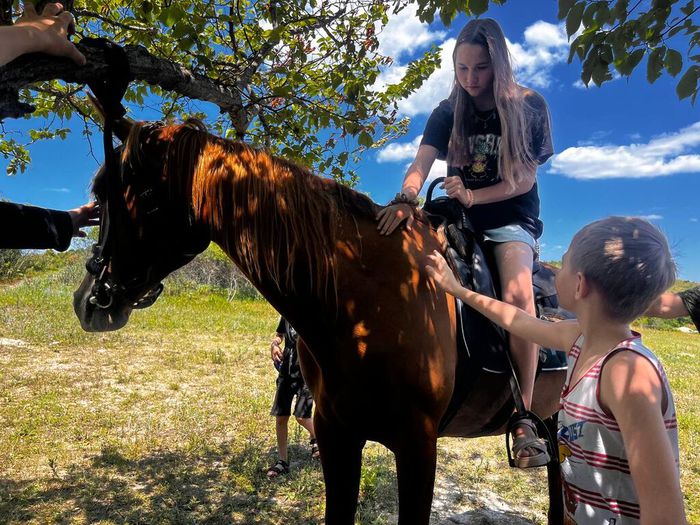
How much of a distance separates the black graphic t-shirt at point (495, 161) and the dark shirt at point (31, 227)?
2.02m

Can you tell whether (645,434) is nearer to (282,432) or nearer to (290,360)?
(290,360)

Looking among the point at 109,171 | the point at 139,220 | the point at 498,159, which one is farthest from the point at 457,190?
the point at 109,171

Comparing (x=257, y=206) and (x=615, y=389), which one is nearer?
(x=615, y=389)

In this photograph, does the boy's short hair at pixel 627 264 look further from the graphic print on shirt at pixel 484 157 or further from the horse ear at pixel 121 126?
the horse ear at pixel 121 126

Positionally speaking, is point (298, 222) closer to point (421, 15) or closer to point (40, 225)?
point (40, 225)

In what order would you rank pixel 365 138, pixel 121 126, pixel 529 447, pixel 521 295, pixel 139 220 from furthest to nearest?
pixel 365 138 → pixel 521 295 → pixel 529 447 → pixel 121 126 → pixel 139 220

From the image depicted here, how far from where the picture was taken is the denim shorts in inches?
92.0

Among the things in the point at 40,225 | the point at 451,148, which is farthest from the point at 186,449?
the point at 451,148

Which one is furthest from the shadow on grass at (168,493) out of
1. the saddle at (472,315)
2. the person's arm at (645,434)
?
the person's arm at (645,434)

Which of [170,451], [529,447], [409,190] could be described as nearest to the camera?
[529,447]

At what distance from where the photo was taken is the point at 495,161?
2.40m

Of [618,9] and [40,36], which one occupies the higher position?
[618,9]

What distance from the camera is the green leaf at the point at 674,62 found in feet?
7.49

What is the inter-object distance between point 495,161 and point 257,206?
1.39 meters
